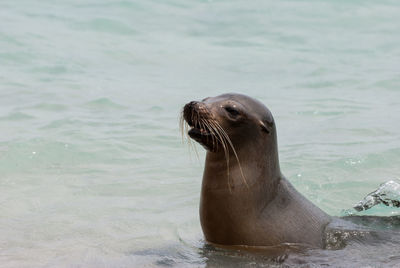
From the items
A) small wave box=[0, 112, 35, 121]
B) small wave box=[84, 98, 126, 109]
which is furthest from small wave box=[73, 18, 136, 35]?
small wave box=[0, 112, 35, 121]

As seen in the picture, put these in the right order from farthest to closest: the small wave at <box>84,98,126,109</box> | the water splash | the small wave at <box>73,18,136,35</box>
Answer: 1. the small wave at <box>73,18,136,35</box>
2. the small wave at <box>84,98,126,109</box>
3. the water splash

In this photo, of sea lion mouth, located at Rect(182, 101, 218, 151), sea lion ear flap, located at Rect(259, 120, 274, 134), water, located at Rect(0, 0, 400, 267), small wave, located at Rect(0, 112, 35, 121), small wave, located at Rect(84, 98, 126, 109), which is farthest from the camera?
small wave, located at Rect(84, 98, 126, 109)

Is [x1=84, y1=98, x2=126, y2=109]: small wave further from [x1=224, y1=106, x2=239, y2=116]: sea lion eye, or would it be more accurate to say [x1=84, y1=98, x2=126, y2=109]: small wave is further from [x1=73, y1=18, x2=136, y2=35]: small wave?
[x1=224, y1=106, x2=239, y2=116]: sea lion eye

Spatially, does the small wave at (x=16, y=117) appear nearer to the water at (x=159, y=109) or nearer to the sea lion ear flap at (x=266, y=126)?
the water at (x=159, y=109)

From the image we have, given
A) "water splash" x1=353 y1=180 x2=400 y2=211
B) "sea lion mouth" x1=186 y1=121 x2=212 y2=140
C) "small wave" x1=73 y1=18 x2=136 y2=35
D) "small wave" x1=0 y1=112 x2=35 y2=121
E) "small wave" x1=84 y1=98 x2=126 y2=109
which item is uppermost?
"small wave" x1=73 y1=18 x2=136 y2=35

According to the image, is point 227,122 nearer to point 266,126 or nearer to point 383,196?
point 266,126

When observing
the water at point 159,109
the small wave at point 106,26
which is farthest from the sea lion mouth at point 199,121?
the small wave at point 106,26

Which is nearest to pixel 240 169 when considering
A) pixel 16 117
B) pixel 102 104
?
pixel 16 117

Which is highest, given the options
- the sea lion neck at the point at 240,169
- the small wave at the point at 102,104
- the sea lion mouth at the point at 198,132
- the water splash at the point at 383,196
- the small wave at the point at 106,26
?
the small wave at the point at 106,26

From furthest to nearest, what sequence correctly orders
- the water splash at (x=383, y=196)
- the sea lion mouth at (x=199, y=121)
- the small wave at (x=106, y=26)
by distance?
the small wave at (x=106, y=26) < the water splash at (x=383, y=196) < the sea lion mouth at (x=199, y=121)

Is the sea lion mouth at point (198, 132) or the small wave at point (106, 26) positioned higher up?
the small wave at point (106, 26)

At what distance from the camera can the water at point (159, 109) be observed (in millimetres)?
5535

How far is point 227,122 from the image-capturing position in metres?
4.80

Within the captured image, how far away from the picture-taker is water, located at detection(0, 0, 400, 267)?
5535 mm
